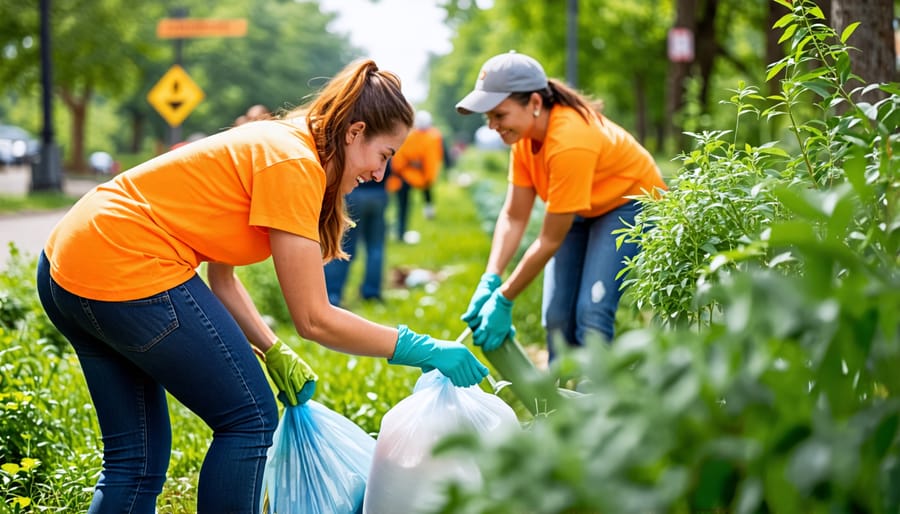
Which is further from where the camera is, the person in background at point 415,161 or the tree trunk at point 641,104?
the tree trunk at point 641,104

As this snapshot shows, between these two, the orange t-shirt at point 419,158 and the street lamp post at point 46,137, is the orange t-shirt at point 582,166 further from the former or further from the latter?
the street lamp post at point 46,137

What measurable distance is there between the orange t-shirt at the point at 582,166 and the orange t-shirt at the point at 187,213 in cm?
133

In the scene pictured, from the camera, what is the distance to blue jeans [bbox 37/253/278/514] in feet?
7.82

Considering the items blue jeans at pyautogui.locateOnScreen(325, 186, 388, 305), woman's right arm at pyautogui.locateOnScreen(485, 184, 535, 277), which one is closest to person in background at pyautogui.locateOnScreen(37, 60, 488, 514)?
woman's right arm at pyautogui.locateOnScreen(485, 184, 535, 277)

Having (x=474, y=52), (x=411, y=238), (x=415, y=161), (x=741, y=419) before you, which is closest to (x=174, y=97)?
(x=415, y=161)

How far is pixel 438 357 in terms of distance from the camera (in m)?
2.75

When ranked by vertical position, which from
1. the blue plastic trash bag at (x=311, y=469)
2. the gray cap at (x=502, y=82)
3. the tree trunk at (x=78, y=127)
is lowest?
the tree trunk at (x=78, y=127)

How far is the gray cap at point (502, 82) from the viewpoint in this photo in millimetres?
3623

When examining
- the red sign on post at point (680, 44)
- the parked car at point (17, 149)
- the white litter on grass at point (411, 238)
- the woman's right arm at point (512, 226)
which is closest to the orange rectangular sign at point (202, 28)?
the white litter on grass at point (411, 238)

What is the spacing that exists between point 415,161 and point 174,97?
10.6 ft

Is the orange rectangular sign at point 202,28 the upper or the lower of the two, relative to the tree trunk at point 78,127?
upper

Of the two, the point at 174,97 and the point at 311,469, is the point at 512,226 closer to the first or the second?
the point at 311,469

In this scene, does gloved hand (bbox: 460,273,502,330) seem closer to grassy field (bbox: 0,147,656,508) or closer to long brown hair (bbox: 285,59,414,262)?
grassy field (bbox: 0,147,656,508)

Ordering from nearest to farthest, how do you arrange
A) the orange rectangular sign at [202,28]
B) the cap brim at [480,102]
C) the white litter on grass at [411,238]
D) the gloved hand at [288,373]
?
the gloved hand at [288,373] < the cap brim at [480,102] < the orange rectangular sign at [202,28] < the white litter on grass at [411,238]
